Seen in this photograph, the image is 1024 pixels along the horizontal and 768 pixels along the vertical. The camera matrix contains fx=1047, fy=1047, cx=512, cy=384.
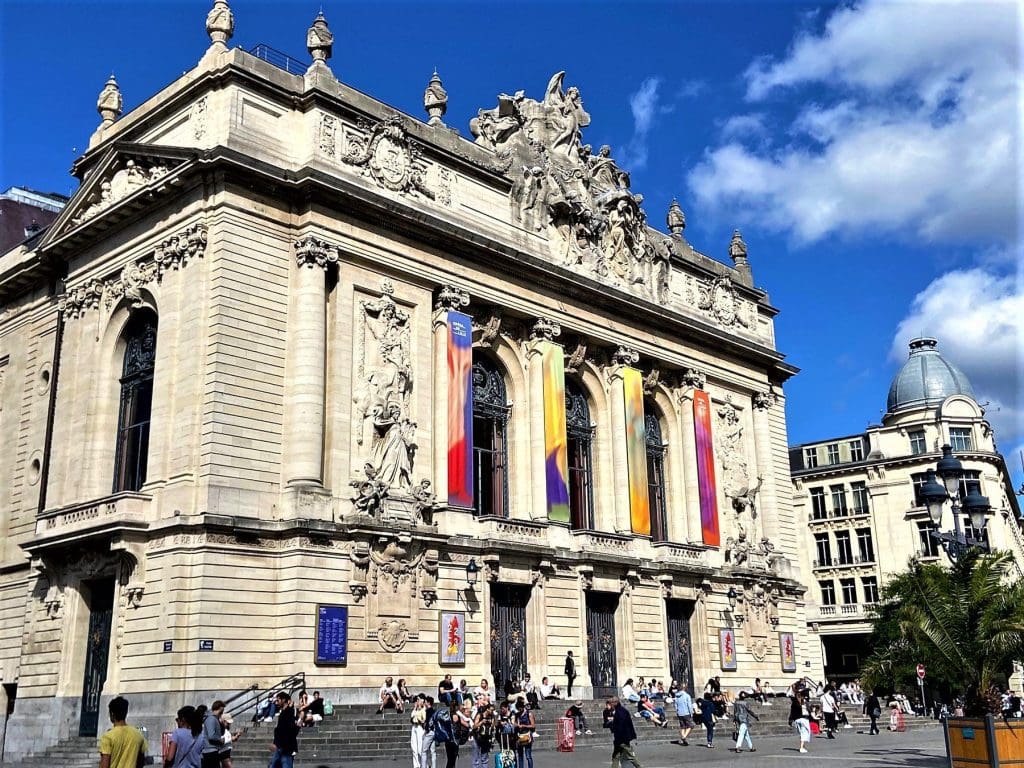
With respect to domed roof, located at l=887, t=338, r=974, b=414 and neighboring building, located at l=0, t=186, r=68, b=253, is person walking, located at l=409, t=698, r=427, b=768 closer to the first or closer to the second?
neighboring building, located at l=0, t=186, r=68, b=253

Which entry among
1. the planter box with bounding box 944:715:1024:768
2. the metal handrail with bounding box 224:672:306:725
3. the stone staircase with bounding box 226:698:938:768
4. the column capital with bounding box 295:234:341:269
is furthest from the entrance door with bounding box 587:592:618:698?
the planter box with bounding box 944:715:1024:768

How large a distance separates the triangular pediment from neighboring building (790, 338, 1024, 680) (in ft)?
157

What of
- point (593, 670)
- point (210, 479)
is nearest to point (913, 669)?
point (593, 670)

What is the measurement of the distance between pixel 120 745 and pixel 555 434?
2755cm

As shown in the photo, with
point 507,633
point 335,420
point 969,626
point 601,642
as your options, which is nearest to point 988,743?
point 969,626

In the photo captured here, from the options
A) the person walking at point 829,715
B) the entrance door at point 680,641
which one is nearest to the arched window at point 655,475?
the entrance door at point 680,641

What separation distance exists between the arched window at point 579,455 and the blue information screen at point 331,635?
488 inches

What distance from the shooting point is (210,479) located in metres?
27.4

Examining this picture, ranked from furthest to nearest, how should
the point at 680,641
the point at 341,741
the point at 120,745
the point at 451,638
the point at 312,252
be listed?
the point at 680,641
the point at 451,638
the point at 312,252
the point at 341,741
the point at 120,745

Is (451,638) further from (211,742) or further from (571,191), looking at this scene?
(571,191)

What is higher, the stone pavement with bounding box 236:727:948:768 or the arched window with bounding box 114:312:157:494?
the arched window with bounding box 114:312:157:494

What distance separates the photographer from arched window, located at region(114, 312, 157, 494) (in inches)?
1232

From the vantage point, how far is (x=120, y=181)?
32.9 meters

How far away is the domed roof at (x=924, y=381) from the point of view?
2763 inches
